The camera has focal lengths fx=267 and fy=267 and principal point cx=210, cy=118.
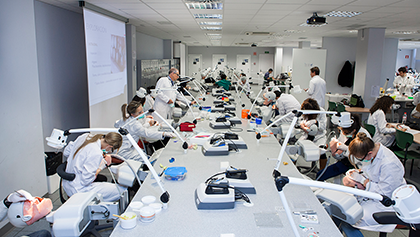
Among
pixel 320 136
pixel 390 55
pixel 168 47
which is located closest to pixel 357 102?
pixel 320 136

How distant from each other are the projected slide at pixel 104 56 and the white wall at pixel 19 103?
1.36 meters

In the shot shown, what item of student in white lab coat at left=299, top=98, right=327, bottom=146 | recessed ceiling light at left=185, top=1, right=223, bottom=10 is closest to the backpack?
student in white lab coat at left=299, top=98, right=327, bottom=146

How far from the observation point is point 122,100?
6082 mm

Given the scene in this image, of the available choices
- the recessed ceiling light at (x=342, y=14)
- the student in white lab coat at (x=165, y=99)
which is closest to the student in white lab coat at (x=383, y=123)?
the recessed ceiling light at (x=342, y=14)

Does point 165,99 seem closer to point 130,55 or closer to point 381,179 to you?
point 130,55

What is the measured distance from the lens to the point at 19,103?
9.07 ft

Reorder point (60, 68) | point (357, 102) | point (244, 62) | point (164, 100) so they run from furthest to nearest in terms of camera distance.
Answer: point (244, 62) → point (357, 102) → point (164, 100) → point (60, 68)

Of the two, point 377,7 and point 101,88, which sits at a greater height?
point 377,7

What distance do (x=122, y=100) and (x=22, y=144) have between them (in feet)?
10.9

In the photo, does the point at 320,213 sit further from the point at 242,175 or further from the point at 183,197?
the point at 183,197

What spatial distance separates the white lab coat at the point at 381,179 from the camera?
6.38 ft

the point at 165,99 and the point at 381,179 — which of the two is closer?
the point at 381,179

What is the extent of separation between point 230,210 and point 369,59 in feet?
23.1

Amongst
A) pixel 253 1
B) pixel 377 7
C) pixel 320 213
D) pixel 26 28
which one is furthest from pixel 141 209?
pixel 377 7
